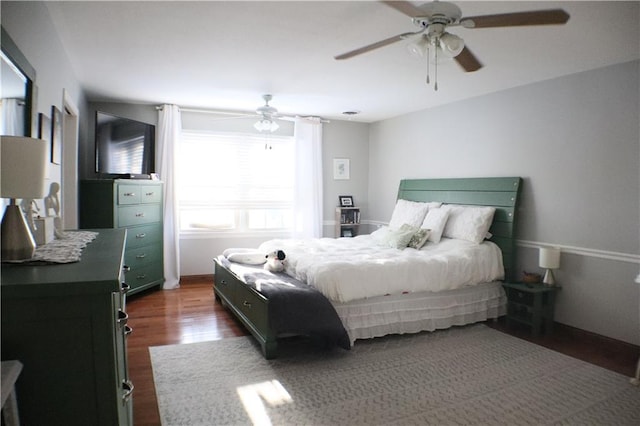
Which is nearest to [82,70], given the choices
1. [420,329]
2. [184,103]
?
[184,103]

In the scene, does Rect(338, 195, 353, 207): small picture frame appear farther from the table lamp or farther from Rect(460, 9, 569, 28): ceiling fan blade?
the table lamp

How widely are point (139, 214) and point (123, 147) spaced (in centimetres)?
83

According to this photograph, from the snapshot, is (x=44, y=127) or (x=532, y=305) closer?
(x=44, y=127)

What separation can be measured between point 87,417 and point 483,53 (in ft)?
11.3

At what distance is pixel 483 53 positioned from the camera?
332 cm

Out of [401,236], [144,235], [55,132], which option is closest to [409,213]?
[401,236]

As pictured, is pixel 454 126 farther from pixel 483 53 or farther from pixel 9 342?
pixel 9 342

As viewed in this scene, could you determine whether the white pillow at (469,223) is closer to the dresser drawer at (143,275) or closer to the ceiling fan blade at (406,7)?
the ceiling fan blade at (406,7)

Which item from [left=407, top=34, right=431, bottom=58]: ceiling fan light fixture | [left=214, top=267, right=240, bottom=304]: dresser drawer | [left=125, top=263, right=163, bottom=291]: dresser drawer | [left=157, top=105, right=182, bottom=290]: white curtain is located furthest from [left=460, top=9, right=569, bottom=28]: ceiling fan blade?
[left=157, top=105, right=182, bottom=290]: white curtain

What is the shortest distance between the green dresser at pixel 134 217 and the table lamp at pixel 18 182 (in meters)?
3.12

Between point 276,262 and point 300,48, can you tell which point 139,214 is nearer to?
point 276,262

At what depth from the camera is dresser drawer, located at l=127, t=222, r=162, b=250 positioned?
15.9ft

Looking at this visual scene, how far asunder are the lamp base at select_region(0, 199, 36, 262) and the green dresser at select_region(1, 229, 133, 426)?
5.9 inches

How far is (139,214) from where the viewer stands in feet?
16.3
